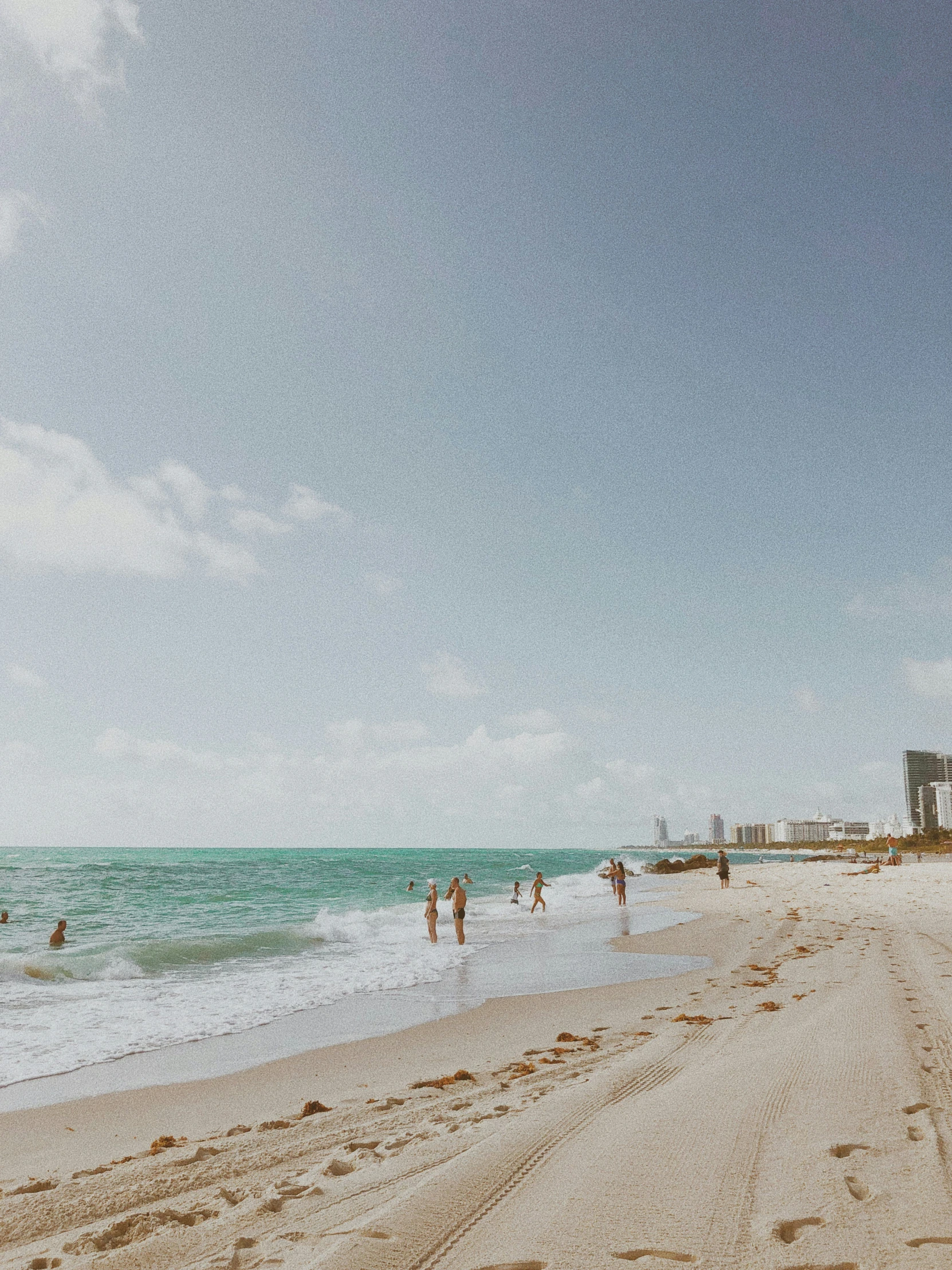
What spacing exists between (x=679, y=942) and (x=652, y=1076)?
12192 mm

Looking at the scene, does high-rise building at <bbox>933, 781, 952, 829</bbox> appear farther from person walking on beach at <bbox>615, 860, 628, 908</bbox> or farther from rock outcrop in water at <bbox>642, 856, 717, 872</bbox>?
person walking on beach at <bbox>615, 860, 628, 908</bbox>

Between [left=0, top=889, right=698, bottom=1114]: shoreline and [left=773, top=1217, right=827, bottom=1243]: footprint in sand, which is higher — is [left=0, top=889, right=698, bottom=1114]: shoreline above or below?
below

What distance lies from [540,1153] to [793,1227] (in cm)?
151

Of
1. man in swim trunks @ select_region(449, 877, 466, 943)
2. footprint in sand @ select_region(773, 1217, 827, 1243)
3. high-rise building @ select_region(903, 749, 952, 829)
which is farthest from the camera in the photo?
high-rise building @ select_region(903, 749, 952, 829)

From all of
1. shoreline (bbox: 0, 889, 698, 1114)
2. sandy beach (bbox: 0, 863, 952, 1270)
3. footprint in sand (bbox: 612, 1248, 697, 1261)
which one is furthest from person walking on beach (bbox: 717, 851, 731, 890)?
footprint in sand (bbox: 612, 1248, 697, 1261)

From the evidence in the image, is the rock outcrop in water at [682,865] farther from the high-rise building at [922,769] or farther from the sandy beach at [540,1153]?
the high-rise building at [922,769]

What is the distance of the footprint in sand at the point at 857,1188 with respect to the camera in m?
3.20

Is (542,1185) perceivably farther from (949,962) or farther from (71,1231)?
(949,962)

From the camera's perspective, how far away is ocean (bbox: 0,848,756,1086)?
9609 millimetres

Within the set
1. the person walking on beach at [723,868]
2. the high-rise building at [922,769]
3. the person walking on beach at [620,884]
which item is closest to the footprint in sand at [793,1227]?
the person walking on beach at [620,884]

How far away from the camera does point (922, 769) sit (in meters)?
183

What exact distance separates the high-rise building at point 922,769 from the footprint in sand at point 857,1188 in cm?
20344

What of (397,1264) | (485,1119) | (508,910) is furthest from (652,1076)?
(508,910)

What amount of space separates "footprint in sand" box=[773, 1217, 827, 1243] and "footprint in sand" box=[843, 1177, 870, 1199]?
13.0 inches
